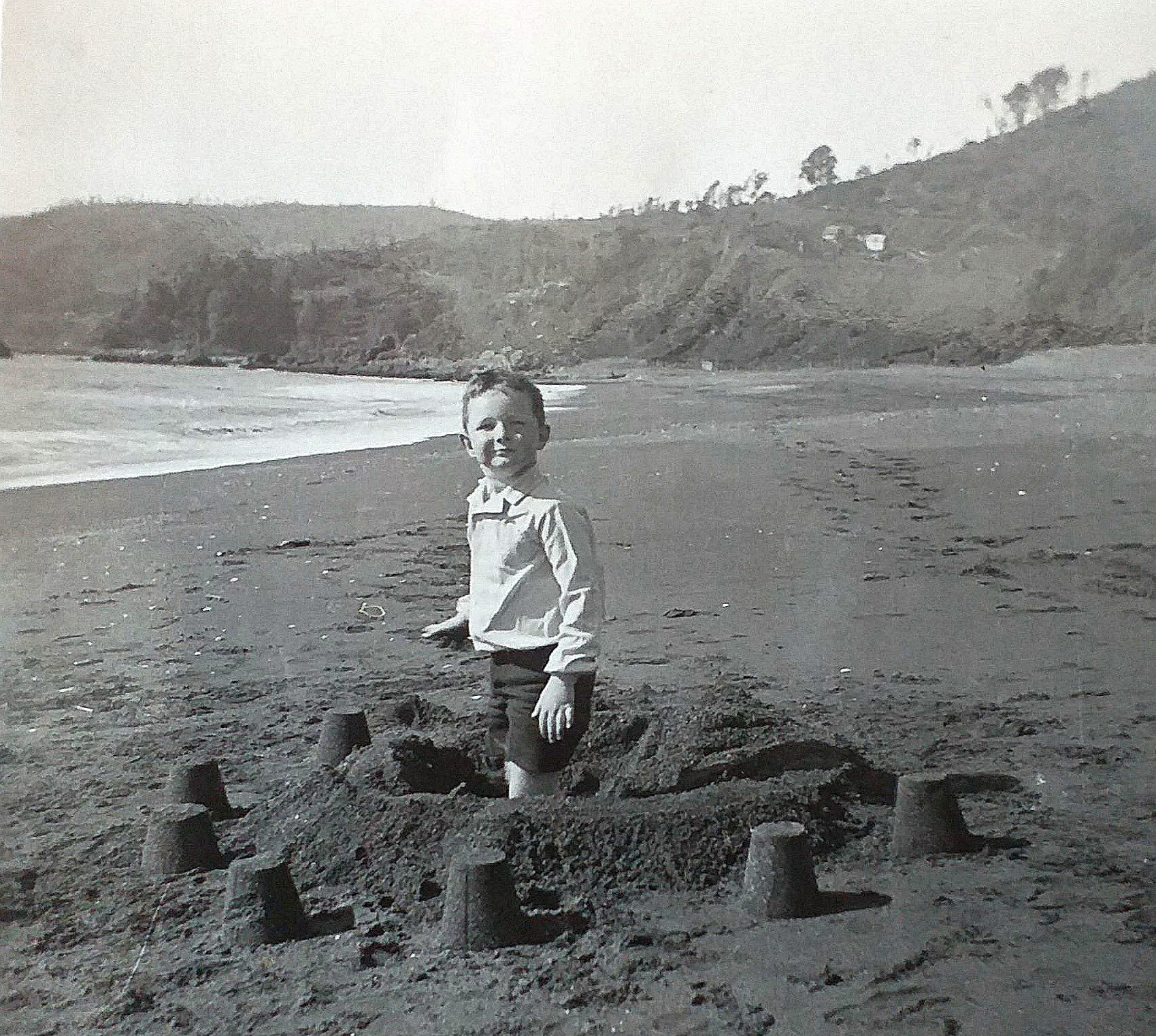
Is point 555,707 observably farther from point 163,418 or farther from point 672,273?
point 163,418

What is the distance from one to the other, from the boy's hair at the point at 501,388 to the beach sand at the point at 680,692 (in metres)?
0.09

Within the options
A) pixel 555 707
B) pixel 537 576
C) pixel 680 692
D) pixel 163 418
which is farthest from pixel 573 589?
pixel 163 418

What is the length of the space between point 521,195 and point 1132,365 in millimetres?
1208

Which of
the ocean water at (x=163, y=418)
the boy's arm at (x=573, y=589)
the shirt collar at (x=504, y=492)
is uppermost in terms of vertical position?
the ocean water at (x=163, y=418)

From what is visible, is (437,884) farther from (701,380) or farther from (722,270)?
(722,270)

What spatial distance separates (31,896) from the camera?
1.87 meters

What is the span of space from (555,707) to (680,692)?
0.99 feet

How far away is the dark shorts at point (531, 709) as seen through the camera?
1.82 m

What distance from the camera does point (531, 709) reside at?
1.84 meters

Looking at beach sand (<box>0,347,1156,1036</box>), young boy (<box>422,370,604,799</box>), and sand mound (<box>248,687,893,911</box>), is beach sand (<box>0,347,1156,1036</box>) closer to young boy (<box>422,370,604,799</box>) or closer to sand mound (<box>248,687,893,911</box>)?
sand mound (<box>248,687,893,911</box>)

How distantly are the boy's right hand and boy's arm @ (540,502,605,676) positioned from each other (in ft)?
0.69

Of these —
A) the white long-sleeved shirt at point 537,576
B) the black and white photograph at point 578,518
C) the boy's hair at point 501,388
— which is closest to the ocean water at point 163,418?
the black and white photograph at point 578,518

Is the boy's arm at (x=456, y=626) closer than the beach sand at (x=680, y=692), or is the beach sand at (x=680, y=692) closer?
the beach sand at (x=680, y=692)

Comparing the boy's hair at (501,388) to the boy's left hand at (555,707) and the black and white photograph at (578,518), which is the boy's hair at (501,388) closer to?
the black and white photograph at (578,518)
